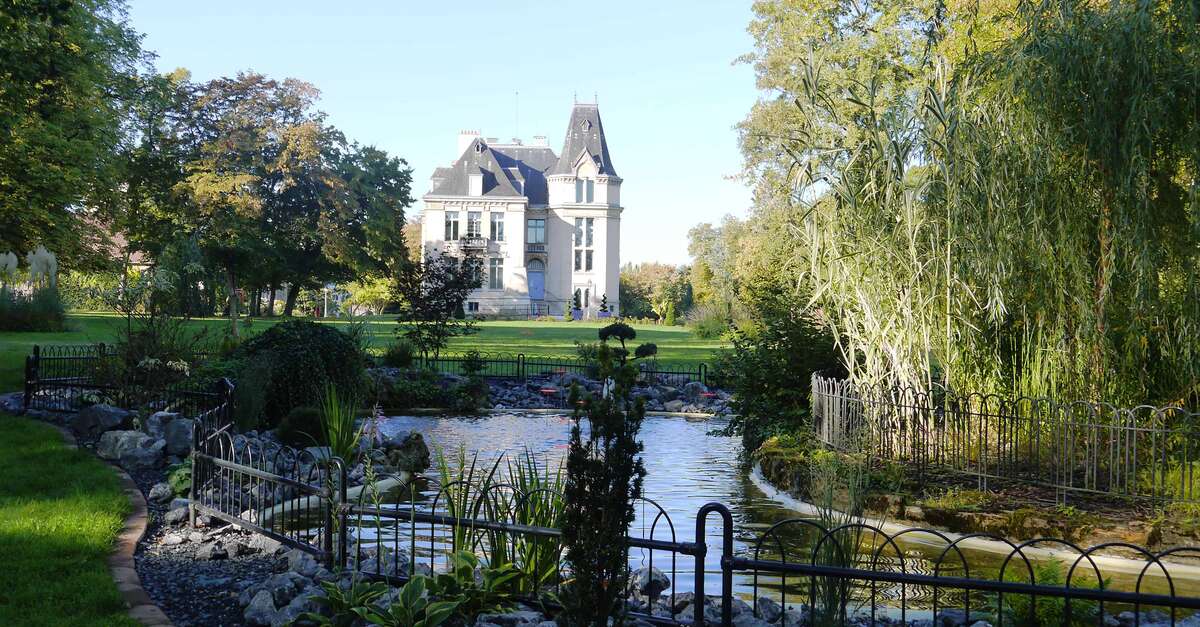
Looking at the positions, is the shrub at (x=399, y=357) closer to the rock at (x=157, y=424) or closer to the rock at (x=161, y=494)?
the rock at (x=157, y=424)

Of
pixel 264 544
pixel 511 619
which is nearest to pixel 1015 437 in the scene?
pixel 511 619

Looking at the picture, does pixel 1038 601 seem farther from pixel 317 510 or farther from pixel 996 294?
pixel 317 510

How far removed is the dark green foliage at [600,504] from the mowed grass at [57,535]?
2.46 meters

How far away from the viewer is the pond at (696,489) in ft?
21.4

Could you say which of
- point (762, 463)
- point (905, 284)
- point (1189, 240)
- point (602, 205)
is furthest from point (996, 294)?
point (602, 205)

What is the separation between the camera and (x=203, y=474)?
7.24 m

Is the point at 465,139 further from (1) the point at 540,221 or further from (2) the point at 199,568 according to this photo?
(2) the point at 199,568

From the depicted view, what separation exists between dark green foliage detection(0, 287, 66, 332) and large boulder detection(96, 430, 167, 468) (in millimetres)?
19842

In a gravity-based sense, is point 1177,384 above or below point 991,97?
below

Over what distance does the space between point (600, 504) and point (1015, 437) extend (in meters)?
6.05

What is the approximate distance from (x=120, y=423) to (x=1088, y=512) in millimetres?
10007

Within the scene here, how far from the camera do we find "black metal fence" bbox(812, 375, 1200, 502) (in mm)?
8016

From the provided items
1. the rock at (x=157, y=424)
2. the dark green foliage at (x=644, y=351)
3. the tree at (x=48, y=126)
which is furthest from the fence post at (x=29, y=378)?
the dark green foliage at (x=644, y=351)

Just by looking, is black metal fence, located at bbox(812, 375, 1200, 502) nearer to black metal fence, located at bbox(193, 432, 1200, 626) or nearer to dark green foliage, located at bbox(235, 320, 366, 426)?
black metal fence, located at bbox(193, 432, 1200, 626)
